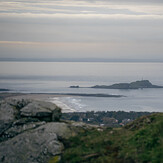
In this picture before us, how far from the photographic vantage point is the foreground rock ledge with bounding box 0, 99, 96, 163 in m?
8.48

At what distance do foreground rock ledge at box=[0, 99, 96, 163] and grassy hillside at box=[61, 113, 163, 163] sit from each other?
17.1 inches

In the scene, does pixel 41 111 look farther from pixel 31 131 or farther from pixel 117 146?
pixel 117 146

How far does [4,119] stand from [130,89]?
2035 inches

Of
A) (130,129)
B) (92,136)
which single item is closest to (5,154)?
(92,136)

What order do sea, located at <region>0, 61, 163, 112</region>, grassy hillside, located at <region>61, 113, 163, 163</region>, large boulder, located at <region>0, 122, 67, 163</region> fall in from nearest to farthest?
grassy hillside, located at <region>61, 113, 163, 163</region> < large boulder, located at <region>0, 122, 67, 163</region> < sea, located at <region>0, 61, 163, 112</region>

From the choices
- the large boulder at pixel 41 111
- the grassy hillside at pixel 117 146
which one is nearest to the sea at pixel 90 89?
the large boulder at pixel 41 111

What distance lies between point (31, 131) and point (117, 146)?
271cm

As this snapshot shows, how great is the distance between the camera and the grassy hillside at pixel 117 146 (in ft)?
25.3

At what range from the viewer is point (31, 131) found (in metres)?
9.35

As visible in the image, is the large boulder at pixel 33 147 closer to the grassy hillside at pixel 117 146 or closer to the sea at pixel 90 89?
the grassy hillside at pixel 117 146

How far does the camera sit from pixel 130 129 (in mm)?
10391

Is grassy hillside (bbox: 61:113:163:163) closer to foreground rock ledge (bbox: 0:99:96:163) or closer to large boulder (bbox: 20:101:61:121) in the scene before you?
foreground rock ledge (bbox: 0:99:96:163)

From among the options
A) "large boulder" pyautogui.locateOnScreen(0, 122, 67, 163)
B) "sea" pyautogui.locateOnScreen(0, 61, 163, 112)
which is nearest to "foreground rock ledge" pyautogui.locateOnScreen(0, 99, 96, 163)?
"large boulder" pyautogui.locateOnScreen(0, 122, 67, 163)

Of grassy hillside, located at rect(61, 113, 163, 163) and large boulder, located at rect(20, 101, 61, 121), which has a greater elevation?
large boulder, located at rect(20, 101, 61, 121)
